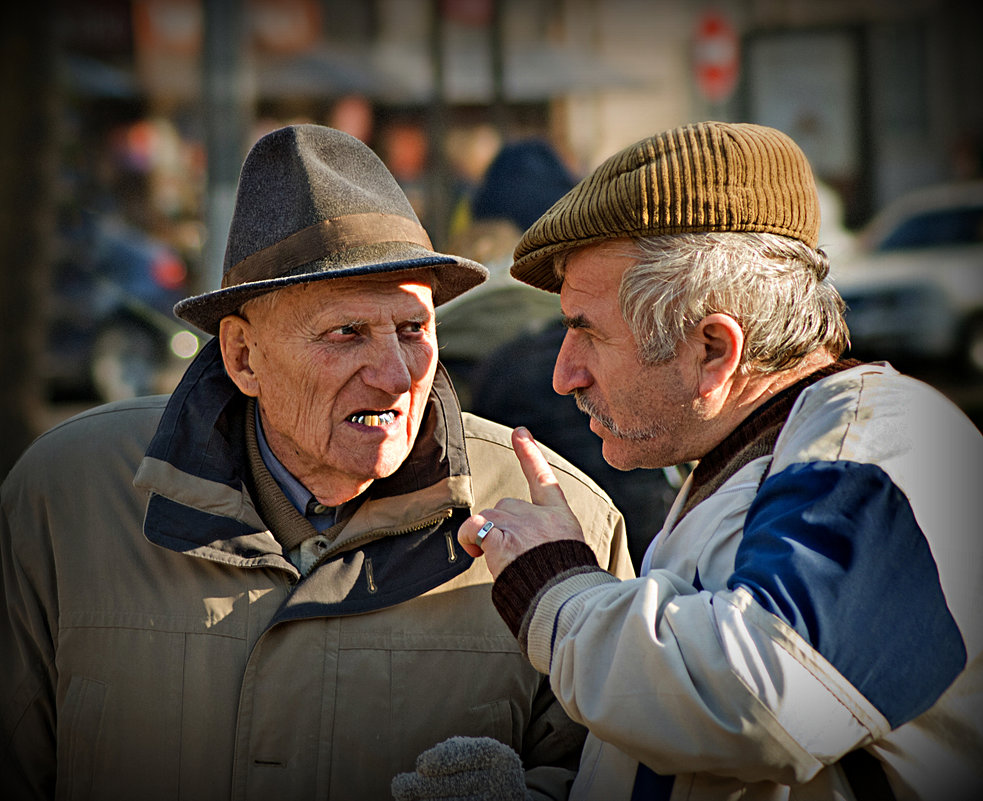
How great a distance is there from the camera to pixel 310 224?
2490 mm

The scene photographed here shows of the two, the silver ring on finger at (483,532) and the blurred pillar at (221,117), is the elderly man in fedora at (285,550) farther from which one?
the blurred pillar at (221,117)

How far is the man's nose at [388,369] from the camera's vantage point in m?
2.51

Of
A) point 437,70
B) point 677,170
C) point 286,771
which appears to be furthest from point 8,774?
point 437,70

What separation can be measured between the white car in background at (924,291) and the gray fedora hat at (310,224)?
9.57m

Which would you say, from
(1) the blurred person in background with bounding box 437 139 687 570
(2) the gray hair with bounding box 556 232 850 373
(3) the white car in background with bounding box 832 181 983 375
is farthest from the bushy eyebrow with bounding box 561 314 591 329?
(3) the white car in background with bounding box 832 181 983 375

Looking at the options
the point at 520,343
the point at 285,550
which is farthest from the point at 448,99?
the point at 285,550

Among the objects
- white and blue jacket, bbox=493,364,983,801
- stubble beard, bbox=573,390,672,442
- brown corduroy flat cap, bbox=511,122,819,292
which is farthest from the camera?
stubble beard, bbox=573,390,672,442

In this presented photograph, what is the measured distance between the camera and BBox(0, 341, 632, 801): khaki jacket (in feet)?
7.58

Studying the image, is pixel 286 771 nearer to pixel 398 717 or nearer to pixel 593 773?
pixel 398 717

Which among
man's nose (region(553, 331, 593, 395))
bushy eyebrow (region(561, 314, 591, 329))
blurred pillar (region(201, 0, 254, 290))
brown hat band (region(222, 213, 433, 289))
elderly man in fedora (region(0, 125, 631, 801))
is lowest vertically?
elderly man in fedora (region(0, 125, 631, 801))

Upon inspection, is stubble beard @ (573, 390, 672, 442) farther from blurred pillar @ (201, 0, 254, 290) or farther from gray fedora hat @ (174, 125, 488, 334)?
blurred pillar @ (201, 0, 254, 290)

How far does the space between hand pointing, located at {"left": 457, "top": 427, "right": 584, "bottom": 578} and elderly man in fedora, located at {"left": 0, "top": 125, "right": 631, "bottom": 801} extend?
17.8 inches

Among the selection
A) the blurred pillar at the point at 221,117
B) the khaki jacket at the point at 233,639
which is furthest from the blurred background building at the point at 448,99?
the khaki jacket at the point at 233,639

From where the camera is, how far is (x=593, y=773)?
78.8 inches
